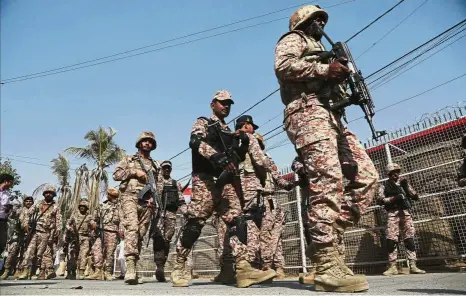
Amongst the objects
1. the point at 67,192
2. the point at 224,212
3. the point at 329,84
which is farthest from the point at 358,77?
the point at 67,192

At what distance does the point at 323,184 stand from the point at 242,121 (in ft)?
10.7

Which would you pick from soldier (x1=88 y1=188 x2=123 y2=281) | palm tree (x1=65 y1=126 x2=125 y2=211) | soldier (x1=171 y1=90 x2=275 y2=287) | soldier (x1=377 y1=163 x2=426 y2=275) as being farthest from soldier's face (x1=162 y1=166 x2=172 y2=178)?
palm tree (x1=65 y1=126 x2=125 y2=211)

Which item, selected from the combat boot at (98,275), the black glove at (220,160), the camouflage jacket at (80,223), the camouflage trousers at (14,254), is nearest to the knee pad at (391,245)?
the black glove at (220,160)

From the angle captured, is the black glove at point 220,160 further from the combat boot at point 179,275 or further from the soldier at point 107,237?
the soldier at point 107,237

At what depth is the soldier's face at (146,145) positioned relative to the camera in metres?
6.05

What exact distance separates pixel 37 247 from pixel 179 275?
24.4 feet

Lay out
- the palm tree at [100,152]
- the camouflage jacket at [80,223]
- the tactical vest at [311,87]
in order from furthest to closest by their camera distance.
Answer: the palm tree at [100,152] → the camouflage jacket at [80,223] → the tactical vest at [311,87]

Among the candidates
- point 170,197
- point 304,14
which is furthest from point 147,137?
point 304,14

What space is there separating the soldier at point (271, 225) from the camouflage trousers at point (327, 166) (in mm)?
2267

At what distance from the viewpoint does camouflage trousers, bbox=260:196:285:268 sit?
5.45 m

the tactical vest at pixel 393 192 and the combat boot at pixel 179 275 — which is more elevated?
the tactical vest at pixel 393 192

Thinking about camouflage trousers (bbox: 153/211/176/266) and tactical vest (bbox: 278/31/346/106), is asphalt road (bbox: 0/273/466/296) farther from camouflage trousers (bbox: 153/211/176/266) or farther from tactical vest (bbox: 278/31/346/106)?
camouflage trousers (bbox: 153/211/176/266)

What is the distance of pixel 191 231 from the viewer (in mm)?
4195

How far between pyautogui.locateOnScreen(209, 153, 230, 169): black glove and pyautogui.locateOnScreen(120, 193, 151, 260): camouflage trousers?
2264 mm
